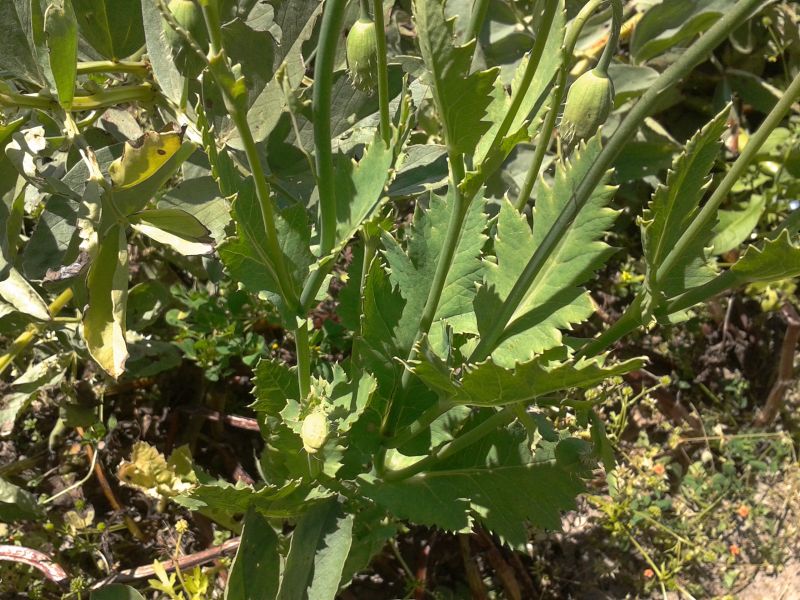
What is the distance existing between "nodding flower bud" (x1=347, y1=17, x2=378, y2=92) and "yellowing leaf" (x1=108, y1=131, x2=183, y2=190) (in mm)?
263

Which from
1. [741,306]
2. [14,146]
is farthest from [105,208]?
[741,306]

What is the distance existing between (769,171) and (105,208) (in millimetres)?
1937

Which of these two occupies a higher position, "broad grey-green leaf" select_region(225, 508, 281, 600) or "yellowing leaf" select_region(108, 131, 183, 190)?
"yellowing leaf" select_region(108, 131, 183, 190)

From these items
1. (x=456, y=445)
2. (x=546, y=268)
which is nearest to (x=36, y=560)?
(x=456, y=445)

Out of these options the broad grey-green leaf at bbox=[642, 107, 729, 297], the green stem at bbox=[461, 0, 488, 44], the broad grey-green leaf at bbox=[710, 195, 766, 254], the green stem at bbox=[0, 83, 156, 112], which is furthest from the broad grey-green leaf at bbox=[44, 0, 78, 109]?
the broad grey-green leaf at bbox=[710, 195, 766, 254]

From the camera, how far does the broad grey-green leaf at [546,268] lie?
41.0 inches

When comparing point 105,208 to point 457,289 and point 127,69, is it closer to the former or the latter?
point 127,69

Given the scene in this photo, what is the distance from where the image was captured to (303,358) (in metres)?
1.16

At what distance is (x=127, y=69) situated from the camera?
142 cm

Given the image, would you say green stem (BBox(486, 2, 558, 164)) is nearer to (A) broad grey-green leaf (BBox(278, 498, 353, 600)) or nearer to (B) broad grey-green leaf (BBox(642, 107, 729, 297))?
(B) broad grey-green leaf (BBox(642, 107, 729, 297))

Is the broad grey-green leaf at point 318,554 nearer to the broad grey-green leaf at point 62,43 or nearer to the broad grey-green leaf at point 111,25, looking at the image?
the broad grey-green leaf at point 62,43

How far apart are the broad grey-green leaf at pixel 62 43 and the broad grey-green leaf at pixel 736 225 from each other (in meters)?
1.68

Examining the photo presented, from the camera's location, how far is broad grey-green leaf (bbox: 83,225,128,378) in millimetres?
1166

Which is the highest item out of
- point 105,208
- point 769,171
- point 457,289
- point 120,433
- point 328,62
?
point 328,62
